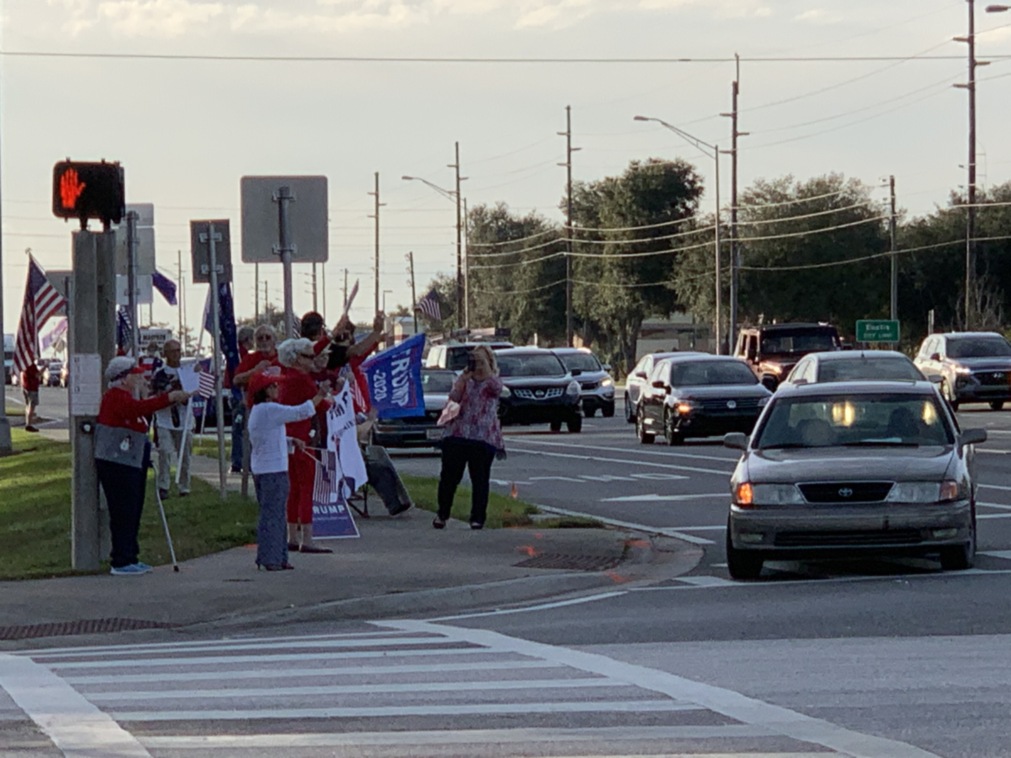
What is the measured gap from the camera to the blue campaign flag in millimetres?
21125

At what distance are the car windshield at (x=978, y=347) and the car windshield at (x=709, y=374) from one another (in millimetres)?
11691

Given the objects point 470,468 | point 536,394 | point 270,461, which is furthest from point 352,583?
point 536,394

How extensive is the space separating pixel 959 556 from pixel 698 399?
19.8m

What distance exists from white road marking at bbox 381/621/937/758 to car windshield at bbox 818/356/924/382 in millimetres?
16627

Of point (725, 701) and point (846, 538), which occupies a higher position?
point (846, 538)

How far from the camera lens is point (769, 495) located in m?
14.9

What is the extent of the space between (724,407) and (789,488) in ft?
65.3

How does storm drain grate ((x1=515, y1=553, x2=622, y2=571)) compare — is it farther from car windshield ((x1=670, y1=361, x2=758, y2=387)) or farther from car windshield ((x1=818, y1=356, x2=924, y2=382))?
car windshield ((x1=670, y1=361, x2=758, y2=387))

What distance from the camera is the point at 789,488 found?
14.9 m

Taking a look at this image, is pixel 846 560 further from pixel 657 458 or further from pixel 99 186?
pixel 657 458

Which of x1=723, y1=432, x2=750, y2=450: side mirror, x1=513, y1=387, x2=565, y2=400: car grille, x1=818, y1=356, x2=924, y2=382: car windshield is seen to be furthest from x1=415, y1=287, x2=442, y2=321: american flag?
x1=723, y1=432, x2=750, y2=450: side mirror

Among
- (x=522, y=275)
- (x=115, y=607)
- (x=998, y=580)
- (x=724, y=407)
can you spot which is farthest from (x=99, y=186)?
(x=522, y=275)

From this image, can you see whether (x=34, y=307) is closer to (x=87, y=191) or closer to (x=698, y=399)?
(x=698, y=399)

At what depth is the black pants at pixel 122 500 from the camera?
15.6 meters
